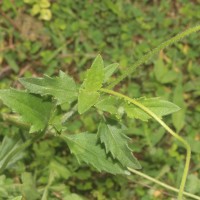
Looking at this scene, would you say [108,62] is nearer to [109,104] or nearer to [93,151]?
[93,151]

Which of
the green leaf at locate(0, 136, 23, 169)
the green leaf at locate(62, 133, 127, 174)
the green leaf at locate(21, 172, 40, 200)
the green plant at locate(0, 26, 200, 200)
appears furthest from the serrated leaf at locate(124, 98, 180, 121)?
the green leaf at locate(21, 172, 40, 200)

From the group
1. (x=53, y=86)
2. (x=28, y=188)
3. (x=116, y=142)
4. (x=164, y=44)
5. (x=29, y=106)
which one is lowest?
(x=28, y=188)

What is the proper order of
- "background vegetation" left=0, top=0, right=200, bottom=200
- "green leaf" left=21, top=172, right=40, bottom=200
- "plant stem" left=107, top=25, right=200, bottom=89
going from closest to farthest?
"plant stem" left=107, top=25, right=200, bottom=89 < "green leaf" left=21, top=172, right=40, bottom=200 < "background vegetation" left=0, top=0, right=200, bottom=200

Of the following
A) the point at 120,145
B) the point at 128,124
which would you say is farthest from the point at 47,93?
the point at 128,124

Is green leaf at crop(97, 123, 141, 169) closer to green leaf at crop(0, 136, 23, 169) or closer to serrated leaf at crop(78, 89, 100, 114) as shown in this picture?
serrated leaf at crop(78, 89, 100, 114)

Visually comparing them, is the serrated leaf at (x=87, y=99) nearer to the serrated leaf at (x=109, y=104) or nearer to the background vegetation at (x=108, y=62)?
the serrated leaf at (x=109, y=104)

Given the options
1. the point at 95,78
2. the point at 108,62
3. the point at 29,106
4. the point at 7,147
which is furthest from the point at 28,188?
the point at 108,62
